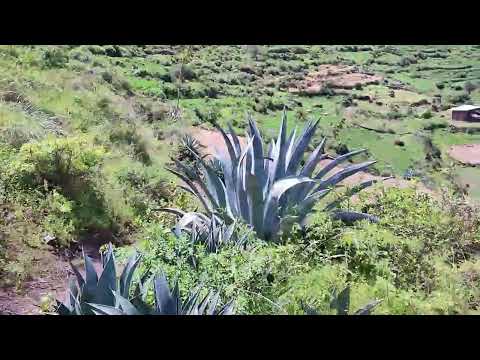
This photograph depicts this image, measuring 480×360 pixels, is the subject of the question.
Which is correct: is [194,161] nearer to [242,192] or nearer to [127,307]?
[242,192]

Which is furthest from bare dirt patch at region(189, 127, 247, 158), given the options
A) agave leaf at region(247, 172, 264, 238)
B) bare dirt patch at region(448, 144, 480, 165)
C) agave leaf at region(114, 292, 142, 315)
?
agave leaf at region(114, 292, 142, 315)

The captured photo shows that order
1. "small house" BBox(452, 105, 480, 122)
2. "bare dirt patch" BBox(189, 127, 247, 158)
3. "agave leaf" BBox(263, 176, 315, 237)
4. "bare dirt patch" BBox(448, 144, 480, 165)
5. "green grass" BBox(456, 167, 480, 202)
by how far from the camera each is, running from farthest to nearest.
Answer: "small house" BBox(452, 105, 480, 122), "bare dirt patch" BBox(189, 127, 247, 158), "bare dirt patch" BBox(448, 144, 480, 165), "green grass" BBox(456, 167, 480, 202), "agave leaf" BBox(263, 176, 315, 237)

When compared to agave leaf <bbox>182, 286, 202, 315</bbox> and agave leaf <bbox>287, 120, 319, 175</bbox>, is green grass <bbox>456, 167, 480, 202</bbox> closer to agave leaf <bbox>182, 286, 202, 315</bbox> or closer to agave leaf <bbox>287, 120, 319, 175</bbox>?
agave leaf <bbox>287, 120, 319, 175</bbox>

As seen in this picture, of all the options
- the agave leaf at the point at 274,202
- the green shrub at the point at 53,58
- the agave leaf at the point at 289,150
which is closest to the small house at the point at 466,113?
the agave leaf at the point at 289,150

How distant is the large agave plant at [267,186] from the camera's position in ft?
9.70

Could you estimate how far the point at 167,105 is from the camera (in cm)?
812

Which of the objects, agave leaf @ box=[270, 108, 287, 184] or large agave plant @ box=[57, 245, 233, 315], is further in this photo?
agave leaf @ box=[270, 108, 287, 184]

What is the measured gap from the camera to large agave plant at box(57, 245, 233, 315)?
1.93 metres

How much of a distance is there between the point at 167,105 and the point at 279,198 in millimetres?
5447

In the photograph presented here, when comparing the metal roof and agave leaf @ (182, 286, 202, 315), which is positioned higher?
the metal roof

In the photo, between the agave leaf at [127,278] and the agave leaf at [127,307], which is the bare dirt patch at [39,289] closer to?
the agave leaf at [127,278]

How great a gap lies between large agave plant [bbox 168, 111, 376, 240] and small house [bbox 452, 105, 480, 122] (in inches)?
177
